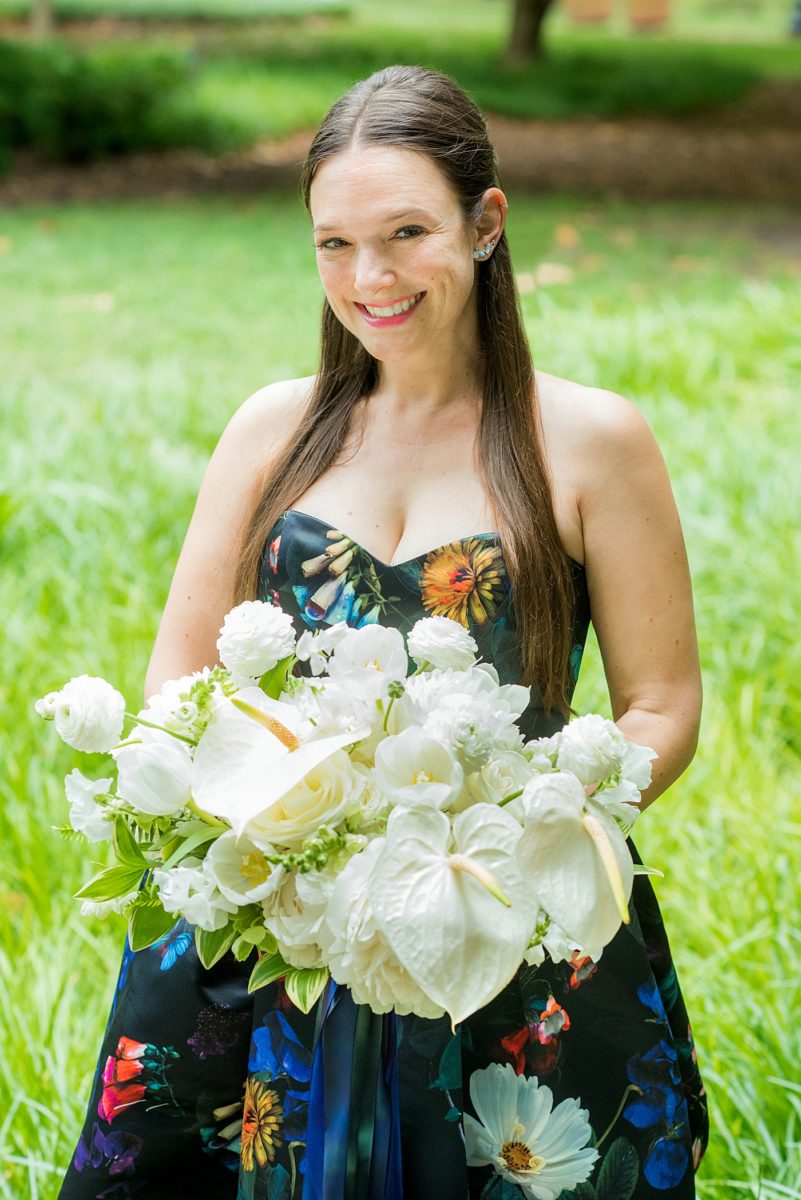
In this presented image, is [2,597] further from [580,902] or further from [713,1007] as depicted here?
[580,902]

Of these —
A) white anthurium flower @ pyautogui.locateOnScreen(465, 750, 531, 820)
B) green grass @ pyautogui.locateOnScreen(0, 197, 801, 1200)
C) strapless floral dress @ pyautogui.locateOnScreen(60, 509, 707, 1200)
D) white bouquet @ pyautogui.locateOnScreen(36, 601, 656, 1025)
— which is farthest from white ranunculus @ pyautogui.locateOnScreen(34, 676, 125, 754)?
green grass @ pyautogui.locateOnScreen(0, 197, 801, 1200)

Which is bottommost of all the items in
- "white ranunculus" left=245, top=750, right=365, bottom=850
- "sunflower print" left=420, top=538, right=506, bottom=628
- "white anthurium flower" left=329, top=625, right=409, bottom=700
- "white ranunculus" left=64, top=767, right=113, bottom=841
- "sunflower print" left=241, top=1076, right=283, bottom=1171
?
"sunflower print" left=241, top=1076, right=283, bottom=1171

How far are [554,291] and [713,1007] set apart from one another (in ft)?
24.1

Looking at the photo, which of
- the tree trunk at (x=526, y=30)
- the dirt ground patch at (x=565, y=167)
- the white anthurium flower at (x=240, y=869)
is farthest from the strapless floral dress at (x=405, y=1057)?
the tree trunk at (x=526, y=30)

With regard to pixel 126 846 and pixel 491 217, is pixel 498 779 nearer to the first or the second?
pixel 126 846

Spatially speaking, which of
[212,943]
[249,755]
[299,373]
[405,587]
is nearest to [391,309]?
[405,587]

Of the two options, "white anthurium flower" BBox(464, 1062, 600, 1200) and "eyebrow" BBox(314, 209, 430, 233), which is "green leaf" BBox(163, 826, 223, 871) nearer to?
"white anthurium flower" BBox(464, 1062, 600, 1200)

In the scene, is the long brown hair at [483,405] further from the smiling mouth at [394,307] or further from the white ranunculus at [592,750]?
the white ranunculus at [592,750]

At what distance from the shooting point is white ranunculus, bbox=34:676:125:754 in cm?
128

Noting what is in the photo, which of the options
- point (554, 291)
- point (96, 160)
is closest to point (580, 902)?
point (554, 291)

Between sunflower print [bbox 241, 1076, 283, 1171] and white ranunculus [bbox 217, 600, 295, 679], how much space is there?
A: 592mm

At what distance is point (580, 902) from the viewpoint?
1.17 meters

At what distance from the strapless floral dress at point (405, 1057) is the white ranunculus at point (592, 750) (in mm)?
495

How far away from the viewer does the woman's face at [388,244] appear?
1769 millimetres
